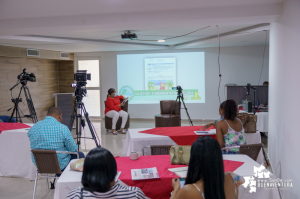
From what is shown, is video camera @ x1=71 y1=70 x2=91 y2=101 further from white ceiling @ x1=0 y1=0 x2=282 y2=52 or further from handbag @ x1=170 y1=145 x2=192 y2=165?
handbag @ x1=170 y1=145 x2=192 y2=165

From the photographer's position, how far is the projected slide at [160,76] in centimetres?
932

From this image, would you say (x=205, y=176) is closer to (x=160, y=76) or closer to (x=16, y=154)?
(x=16, y=154)

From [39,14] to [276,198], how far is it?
3.55m

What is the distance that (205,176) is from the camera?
1.62m

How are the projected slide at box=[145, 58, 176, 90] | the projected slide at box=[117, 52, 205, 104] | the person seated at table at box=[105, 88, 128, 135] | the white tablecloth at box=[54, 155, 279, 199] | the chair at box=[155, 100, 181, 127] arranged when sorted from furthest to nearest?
the projected slide at box=[145, 58, 176, 90], the projected slide at box=[117, 52, 205, 104], the person seated at table at box=[105, 88, 128, 135], the chair at box=[155, 100, 181, 127], the white tablecloth at box=[54, 155, 279, 199]

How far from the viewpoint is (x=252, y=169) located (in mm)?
2395

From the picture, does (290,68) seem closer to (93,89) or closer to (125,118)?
A: (125,118)

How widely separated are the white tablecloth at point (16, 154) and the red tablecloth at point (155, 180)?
2.20m

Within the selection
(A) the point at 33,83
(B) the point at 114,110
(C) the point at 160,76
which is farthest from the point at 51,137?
(C) the point at 160,76

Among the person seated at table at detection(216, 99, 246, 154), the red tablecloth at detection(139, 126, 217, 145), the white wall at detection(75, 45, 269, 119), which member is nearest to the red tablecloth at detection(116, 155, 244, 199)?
the person seated at table at detection(216, 99, 246, 154)

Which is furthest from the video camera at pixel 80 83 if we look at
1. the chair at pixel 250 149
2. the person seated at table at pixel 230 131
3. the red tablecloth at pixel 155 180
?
the chair at pixel 250 149

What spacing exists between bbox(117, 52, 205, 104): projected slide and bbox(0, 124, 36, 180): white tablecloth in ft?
18.7

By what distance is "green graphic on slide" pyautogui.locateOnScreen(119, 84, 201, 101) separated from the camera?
370 inches

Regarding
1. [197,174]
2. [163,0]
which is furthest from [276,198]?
[163,0]
